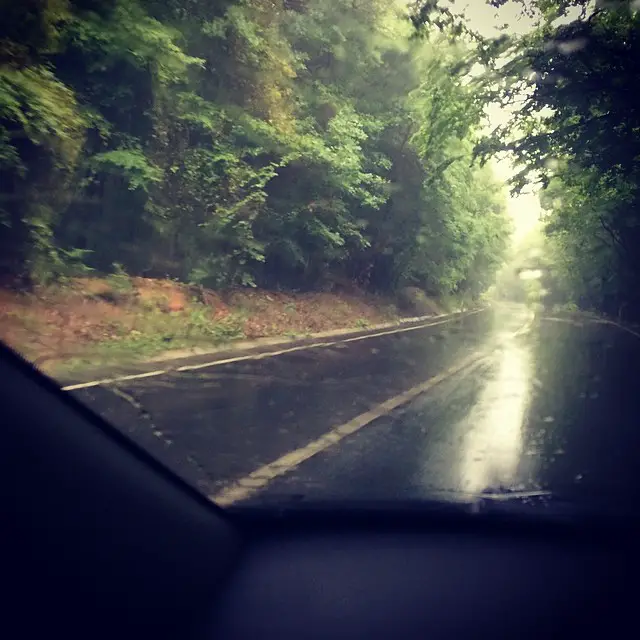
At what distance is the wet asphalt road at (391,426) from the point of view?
16.1 ft

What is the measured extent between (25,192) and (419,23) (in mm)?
9919

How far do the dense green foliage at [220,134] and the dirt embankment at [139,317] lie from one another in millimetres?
597

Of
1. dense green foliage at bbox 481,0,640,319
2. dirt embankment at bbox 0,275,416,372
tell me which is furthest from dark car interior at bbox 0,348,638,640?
dense green foliage at bbox 481,0,640,319

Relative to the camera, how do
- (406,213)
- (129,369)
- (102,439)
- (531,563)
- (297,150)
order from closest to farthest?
1. (102,439)
2. (531,563)
3. (129,369)
4. (297,150)
5. (406,213)

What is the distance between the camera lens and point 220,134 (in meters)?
18.0

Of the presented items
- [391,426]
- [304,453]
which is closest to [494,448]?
[391,426]

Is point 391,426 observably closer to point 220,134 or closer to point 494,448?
point 494,448

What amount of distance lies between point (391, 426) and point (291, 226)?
15375mm

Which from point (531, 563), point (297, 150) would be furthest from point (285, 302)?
point (531, 563)

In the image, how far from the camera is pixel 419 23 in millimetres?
14000

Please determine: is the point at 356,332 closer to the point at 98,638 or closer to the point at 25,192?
the point at 25,192

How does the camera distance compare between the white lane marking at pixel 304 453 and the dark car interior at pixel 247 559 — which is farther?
the white lane marking at pixel 304 453

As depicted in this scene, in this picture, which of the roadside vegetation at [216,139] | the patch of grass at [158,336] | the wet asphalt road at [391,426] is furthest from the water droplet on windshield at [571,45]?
the patch of grass at [158,336]

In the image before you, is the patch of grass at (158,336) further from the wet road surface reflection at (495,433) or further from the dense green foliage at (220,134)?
the wet road surface reflection at (495,433)
